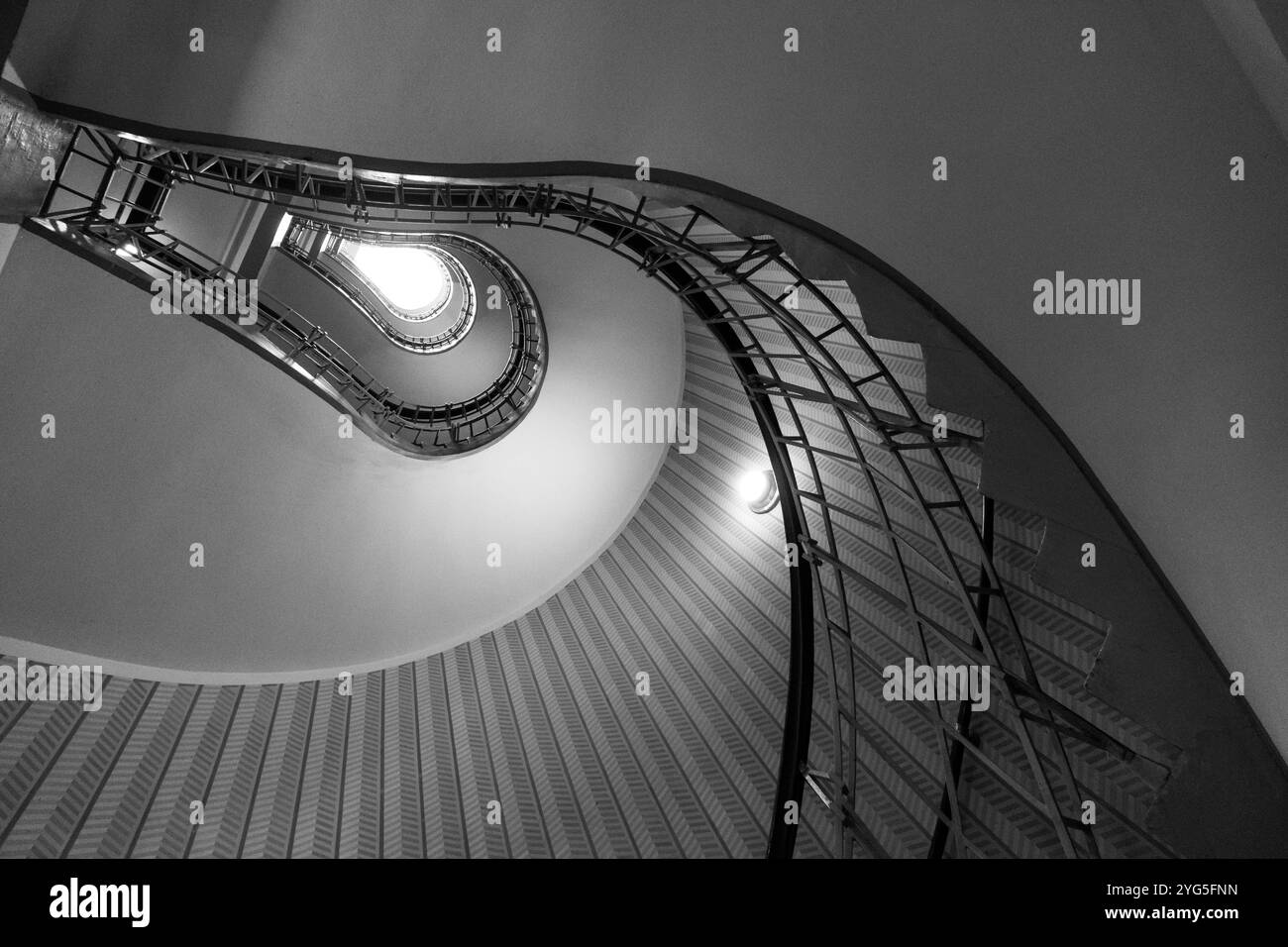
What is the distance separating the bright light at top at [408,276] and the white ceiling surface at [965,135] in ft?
36.8

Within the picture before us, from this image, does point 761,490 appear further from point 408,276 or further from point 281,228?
point 408,276

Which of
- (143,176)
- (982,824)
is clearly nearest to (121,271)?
(143,176)

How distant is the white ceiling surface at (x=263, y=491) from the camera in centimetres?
540

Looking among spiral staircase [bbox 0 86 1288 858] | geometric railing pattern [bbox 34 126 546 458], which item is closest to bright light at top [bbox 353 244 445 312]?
geometric railing pattern [bbox 34 126 546 458]

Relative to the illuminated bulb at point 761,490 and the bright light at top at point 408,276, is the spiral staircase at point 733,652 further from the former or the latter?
the bright light at top at point 408,276

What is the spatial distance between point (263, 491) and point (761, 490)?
446 centimetres

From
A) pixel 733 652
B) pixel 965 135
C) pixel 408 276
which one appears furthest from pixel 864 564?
pixel 408 276

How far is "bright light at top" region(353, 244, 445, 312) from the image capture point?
15.3 meters

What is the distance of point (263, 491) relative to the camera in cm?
706

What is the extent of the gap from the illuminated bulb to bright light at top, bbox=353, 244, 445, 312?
1037cm

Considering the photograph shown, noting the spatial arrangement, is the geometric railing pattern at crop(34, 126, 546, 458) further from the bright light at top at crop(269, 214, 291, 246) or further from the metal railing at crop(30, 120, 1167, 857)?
the bright light at top at crop(269, 214, 291, 246)

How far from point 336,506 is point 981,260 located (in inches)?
237

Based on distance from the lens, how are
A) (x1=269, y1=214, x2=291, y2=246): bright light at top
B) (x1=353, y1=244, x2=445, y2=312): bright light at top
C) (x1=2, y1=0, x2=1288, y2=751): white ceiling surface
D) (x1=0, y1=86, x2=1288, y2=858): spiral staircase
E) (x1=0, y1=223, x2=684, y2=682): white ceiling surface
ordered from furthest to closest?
(x1=353, y1=244, x2=445, y2=312): bright light at top, (x1=269, y1=214, x2=291, y2=246): bright light at top, (x1=0, y1=223, x2=684, y2=682): white ceiling surface, (x1=0, y1=86, x2=1288, y2=858): spiral staircase, (x1=2, y1=0, x2=1288, y2=751): white ceiling surface
